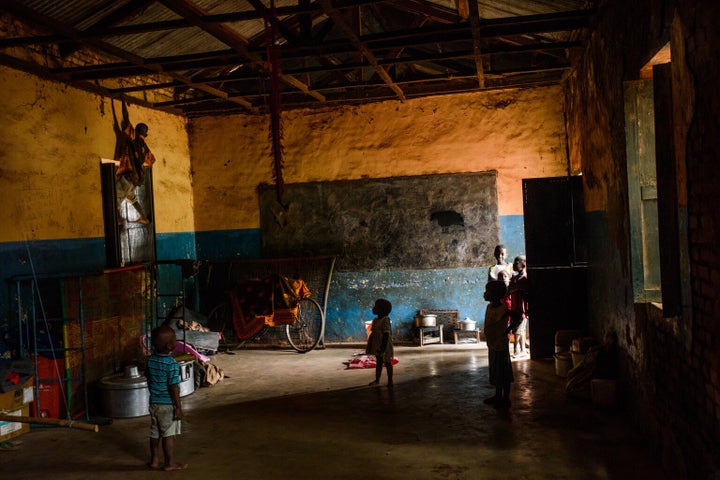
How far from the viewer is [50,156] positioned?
6789 mm

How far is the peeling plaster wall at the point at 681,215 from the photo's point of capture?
294cm

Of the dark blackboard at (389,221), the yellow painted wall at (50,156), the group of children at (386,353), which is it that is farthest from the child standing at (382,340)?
the yellow painted wall at (50,156)

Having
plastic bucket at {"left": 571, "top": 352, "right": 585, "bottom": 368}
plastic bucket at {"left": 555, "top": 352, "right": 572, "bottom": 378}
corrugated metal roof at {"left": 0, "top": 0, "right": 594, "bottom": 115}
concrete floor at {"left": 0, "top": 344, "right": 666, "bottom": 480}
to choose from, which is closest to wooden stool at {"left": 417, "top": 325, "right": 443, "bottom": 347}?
concrete floor at {"left": 0, "top": 344, "right": 666, "bottom": 480}

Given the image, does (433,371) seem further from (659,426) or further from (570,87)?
(570,87)

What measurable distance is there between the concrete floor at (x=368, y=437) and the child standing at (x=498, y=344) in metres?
0.18

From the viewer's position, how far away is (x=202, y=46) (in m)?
8.31

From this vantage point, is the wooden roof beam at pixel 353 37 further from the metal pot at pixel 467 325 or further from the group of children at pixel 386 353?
the metal pot at pixel 467 325

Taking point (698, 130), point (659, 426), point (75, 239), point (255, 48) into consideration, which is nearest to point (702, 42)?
point (698, 130)

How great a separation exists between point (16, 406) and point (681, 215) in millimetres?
5503

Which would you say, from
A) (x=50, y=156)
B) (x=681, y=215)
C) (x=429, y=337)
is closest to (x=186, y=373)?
(x=50, y=156)

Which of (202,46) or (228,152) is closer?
(202,46)

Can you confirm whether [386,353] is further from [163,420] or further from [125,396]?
[163,420]

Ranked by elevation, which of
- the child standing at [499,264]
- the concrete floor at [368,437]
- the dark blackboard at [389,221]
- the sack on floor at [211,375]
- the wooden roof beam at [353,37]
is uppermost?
the wooden roof beam at [353,37]

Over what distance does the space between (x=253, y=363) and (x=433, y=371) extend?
2641 millimetres
